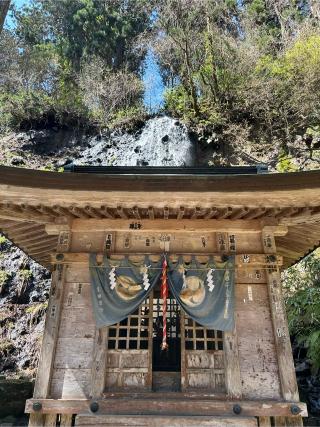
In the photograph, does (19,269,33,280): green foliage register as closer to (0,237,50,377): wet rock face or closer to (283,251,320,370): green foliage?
(0,237,50,377): wet rock face

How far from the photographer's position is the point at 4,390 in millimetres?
10820

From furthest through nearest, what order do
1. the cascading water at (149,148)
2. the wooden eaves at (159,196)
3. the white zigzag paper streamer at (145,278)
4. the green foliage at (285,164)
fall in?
the cascading water at (149,148)
the green foliage at (285,164)
the white zigzag paper streamer at (145,278)
the wooden eaves at (159,196)

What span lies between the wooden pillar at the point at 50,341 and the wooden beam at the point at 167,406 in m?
0.18

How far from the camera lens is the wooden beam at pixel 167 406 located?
5527mm

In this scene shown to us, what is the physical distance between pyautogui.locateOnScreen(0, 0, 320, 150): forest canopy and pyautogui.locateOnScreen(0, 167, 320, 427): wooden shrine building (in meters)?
15.9

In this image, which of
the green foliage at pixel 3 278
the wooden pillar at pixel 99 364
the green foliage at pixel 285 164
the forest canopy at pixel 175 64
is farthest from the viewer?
the forest canopy at pixel 175 64

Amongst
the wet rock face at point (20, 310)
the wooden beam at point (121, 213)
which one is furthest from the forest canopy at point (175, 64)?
the wooden beam at point (121, 213)

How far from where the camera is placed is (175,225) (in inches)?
268

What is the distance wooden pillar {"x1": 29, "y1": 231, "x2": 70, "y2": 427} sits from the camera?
5.66 metres

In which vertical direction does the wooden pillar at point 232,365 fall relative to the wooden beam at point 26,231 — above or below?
below

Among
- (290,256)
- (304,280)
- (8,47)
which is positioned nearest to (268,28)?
(8,47)

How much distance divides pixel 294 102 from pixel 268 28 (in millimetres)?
9679

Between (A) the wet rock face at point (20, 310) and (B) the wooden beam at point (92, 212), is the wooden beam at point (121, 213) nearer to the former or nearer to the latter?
(B) the wooden beam at point (92, 212)

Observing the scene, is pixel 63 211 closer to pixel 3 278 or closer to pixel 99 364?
pixel 99 364
